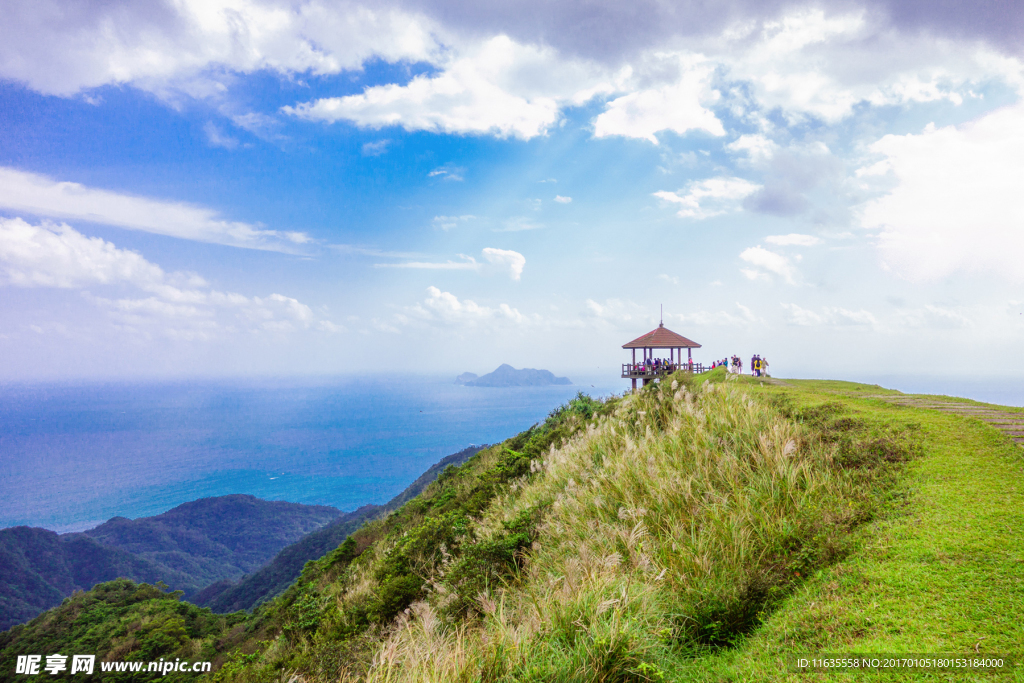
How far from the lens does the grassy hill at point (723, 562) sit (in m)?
2.95

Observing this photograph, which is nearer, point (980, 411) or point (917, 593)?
point (917, 593)

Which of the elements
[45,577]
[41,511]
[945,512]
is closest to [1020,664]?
[945,512]

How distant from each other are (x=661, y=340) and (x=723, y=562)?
26.0 m

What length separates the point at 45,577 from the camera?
80.9 meters

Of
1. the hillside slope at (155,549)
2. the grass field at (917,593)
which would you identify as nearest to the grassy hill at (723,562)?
the grass field at (917,593)

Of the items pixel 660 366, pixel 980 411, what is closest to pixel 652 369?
pixel 660 366

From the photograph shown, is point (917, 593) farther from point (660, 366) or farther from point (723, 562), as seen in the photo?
point (660, 366)

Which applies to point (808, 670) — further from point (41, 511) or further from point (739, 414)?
point (41, 511)

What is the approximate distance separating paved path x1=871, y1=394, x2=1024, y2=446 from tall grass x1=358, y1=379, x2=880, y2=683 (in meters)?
2.24

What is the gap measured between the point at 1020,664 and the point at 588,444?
19.3 ft

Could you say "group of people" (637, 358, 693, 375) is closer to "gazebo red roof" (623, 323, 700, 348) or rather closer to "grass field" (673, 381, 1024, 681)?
"gazebo red roof" (623, 323, 700, 348)

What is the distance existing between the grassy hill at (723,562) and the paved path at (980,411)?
241 millimetres

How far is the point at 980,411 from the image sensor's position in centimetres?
719

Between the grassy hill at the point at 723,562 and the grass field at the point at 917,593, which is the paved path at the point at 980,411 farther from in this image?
the grass field at the point at 917,593
